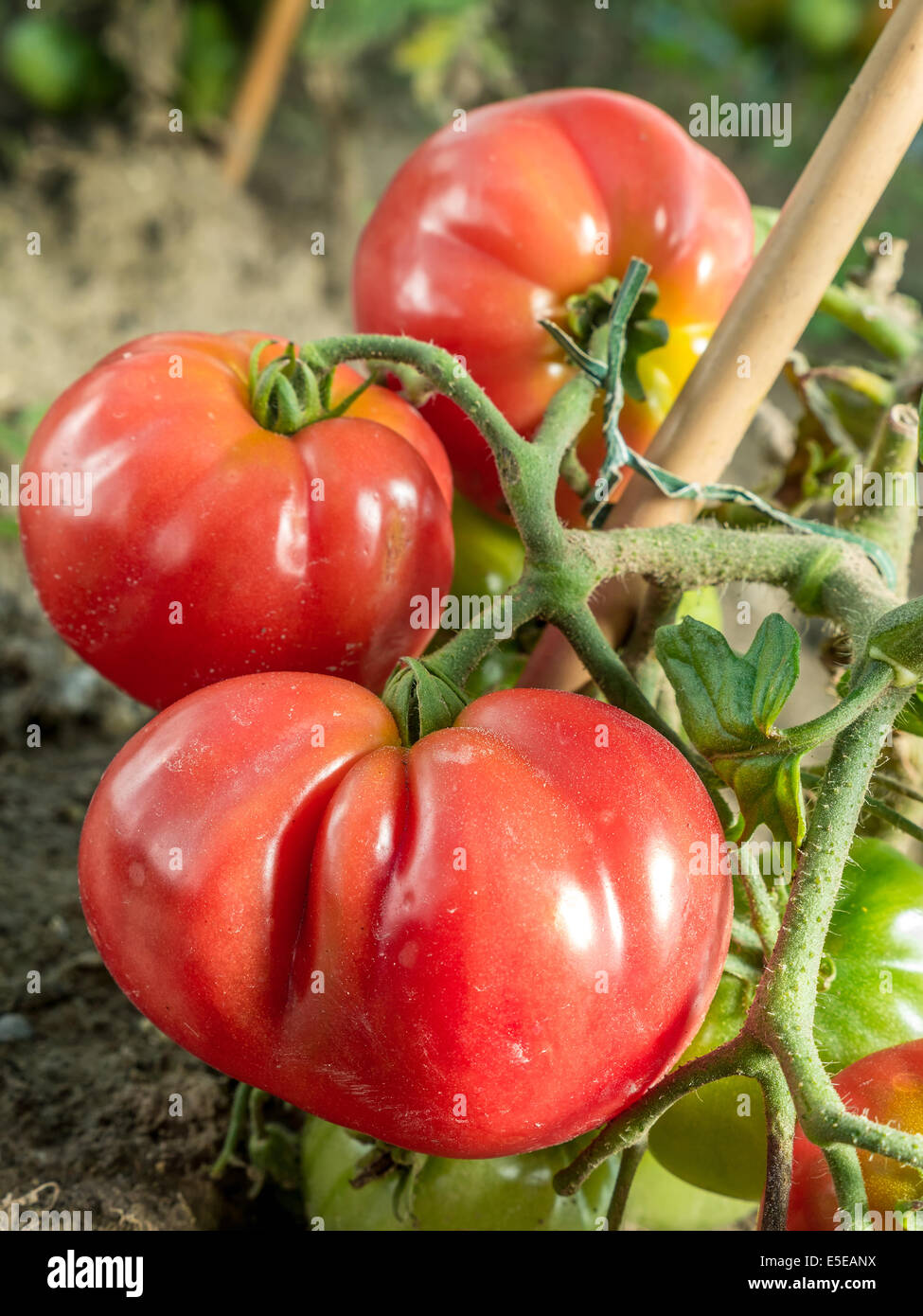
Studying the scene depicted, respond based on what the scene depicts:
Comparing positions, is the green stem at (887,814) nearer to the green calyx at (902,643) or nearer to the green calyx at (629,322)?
the green calyx at (902,643)

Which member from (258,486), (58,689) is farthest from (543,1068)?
(58,689)

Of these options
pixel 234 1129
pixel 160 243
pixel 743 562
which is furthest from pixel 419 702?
pixel 160 243

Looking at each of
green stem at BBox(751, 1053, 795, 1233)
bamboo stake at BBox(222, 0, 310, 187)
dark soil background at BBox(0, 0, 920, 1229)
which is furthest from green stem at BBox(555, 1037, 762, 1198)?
bamboo stake at BBox(222, 0, 310, 187)

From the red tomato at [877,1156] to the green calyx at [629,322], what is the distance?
1.31 feet

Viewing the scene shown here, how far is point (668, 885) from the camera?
419 millimetres

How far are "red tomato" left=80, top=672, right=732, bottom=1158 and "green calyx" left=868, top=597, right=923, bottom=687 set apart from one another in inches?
4.0

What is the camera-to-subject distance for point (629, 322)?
27.6 inches

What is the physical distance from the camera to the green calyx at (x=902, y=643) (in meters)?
0.46

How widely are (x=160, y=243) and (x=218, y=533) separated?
5.67ft

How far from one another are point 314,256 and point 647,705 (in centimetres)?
193

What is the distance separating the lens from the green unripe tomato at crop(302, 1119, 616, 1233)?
1.91 feet

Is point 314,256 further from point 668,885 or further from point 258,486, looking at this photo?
point 668,885

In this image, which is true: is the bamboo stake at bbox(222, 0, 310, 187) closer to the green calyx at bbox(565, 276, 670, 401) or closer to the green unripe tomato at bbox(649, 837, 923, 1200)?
the green calyx at bbox(565, 276, 670, 401)

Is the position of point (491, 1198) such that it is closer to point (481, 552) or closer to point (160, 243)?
point (481, 552)
